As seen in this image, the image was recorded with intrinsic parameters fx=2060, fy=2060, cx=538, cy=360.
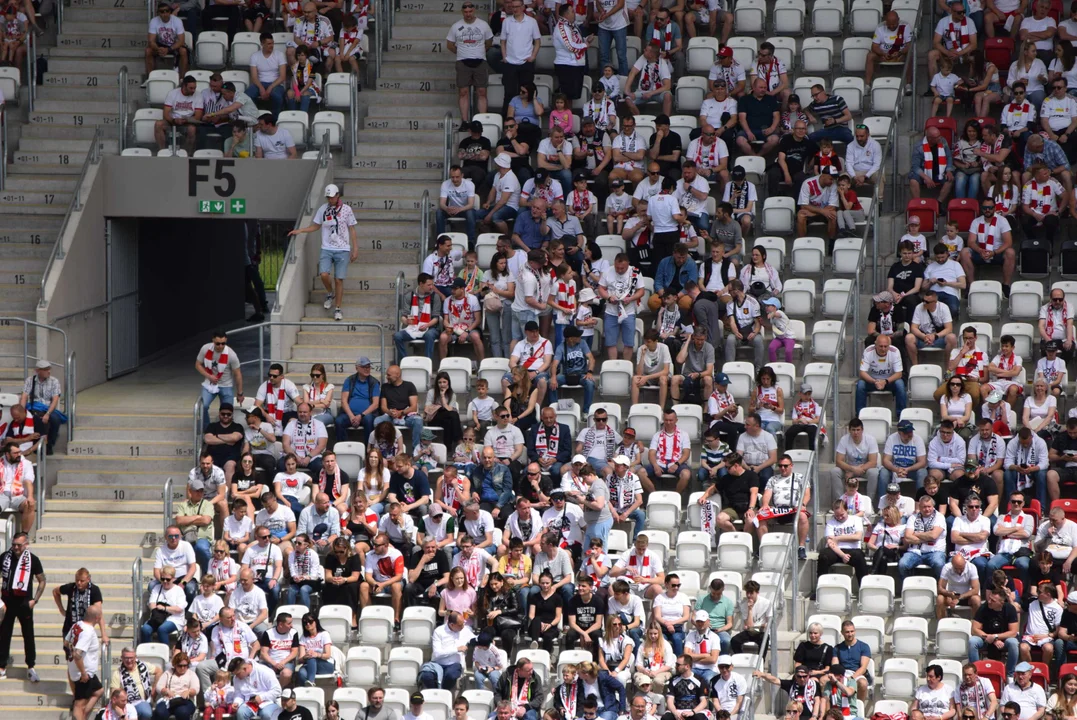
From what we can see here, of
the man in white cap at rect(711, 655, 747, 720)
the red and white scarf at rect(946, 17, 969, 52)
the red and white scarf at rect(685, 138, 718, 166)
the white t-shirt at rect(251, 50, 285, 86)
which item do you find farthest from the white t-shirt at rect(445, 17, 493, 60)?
the man in white cap at rect(711, 655, 747, 720)

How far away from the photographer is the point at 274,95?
27.1m

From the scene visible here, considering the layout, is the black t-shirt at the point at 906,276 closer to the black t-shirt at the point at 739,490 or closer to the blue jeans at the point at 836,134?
the blue jeans at the point at 836,134

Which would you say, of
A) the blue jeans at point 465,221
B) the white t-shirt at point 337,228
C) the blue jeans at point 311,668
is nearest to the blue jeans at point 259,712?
the blue jeans at point 311,668

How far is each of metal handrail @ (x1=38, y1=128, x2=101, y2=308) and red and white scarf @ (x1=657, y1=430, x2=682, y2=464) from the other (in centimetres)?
819

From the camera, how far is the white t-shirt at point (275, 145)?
87.0 ft

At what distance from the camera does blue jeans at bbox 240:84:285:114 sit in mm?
27062

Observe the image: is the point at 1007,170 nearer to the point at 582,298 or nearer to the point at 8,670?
the point at 582,298

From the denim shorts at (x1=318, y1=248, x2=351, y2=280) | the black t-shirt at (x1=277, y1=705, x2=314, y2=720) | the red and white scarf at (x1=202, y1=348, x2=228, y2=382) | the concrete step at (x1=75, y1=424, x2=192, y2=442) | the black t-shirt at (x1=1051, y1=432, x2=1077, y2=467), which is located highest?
the denim shorts at (x1=318, y1=248, x2=351, y2=280)

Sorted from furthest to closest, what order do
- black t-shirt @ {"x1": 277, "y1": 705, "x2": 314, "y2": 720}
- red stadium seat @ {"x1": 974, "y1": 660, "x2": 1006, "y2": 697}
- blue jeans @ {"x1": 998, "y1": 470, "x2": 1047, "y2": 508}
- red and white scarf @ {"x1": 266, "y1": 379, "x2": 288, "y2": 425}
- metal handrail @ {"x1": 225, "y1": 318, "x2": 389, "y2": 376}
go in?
metal handrail @ {"x1": 225, "y1": 318, "x2": 389, "y2": 376}
red and white scarf @ {"x1": 266, "y1": 379, "x2": 288, "y2": 425}
blue jeans @ {"x1": 998, "y1": 470, "x2": 1047, "y2": 508}
red stadium seat @ {"x1": 974, "y1": 660, "x2": 1006, "y2": 697}
black t-shirt @ {"x1": 277, "y1": 705, "x2": 314, "y2": 720}

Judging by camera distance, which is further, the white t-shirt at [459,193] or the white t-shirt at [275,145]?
the white t-shirt at [275,145]

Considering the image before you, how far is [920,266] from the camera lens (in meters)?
23.7

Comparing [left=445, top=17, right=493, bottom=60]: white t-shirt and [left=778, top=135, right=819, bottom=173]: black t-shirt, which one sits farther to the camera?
[left=445, top=17, right=493, bottom=60]: white t-shirt

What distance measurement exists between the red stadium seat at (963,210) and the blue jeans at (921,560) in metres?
5.32

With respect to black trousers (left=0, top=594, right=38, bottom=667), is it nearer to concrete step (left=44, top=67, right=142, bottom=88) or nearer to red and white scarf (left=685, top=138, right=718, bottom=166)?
concrete step (left=44, top=67, right=142, bottom=88)
